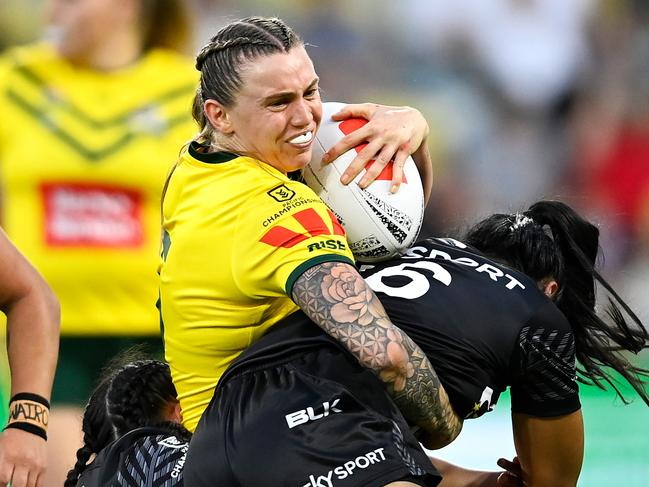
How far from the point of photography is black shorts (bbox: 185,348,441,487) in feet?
8.71

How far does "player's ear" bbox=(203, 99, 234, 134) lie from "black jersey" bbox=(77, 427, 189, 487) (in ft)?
2.64

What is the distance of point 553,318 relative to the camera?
10.2 feet

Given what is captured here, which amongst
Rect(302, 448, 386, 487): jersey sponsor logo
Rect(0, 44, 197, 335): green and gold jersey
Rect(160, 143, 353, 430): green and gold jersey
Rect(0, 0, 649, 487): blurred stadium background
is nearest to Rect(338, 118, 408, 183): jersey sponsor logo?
Rect(160, 143, 353, 430): green and gold jersey

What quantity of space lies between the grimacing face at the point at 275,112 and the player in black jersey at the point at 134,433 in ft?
2.64

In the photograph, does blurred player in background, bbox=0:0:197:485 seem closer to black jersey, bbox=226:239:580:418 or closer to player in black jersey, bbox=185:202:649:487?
player in black jersey, bbox=185:202:649:487

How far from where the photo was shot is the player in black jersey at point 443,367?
106 inches

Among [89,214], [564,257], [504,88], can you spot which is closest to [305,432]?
[564,257]

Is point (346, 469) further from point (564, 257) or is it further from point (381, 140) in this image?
point (564, 257)

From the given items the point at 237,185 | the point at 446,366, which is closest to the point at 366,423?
the point at 446,366

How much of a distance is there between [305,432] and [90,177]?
2.21 meters

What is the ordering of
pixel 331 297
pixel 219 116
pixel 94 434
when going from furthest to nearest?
pixel 94 434
pixel 219 116
pixel 331 297

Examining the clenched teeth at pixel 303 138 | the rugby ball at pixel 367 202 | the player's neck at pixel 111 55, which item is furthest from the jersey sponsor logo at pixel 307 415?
the player's neck at pixel 111 55

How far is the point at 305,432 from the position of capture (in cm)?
269

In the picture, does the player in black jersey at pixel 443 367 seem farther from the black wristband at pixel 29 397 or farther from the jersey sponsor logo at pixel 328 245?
the black wristband at pixel 29 397
